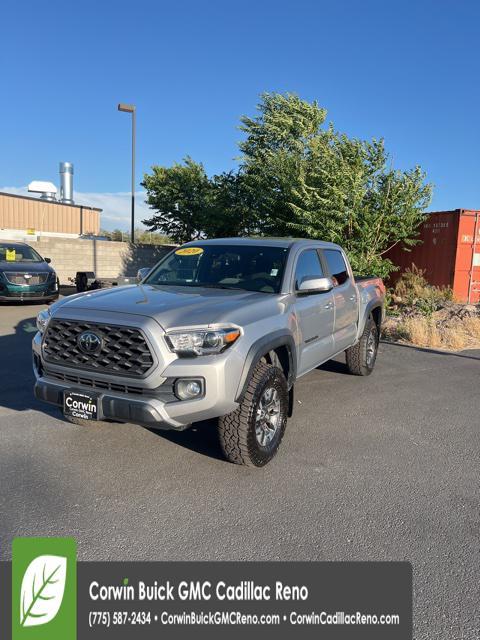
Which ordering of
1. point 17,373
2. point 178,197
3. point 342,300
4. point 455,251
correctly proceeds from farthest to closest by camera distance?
point 178,197 < point 455,251 < point 17,373 < point 342,300

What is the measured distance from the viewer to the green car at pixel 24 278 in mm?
12049

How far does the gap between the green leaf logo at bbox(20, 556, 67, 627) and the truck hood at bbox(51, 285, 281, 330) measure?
1.52 m

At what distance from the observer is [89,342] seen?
351 centimetres

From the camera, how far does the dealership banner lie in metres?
2.27

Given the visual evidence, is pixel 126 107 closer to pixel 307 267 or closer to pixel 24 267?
pixel 24 267

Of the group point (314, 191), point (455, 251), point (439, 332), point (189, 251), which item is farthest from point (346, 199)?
point (189, 251)

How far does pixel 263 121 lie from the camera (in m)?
17.3

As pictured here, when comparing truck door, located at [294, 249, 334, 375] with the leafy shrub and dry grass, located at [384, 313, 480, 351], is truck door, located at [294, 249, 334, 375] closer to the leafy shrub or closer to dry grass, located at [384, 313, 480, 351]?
dry grass, located at [384, 313, 480, 351]

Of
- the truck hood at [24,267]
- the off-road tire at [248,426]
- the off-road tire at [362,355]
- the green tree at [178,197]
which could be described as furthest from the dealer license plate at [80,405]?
the green tree at [178,197]

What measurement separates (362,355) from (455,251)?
25.7 ft

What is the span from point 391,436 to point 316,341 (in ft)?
3.65

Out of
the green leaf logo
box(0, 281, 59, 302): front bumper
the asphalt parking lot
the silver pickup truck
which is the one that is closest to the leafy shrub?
the asphalt parking lot

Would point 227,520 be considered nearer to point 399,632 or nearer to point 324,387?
point 399,632

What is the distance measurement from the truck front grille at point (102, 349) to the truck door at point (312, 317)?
1.60 metres
